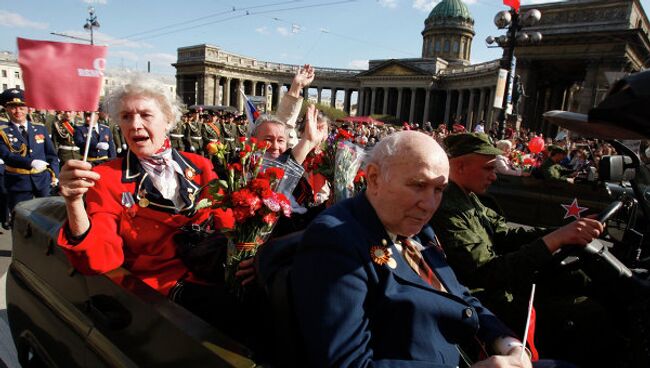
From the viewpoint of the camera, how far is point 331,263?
1.45 metres

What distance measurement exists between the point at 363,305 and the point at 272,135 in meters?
2.31

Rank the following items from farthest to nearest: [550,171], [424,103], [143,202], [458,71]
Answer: [424,103] < [458,71] < [550,171] < [143,202]

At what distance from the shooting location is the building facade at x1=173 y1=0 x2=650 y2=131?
32844 millimetres

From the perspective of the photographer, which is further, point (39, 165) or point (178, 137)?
point (178, 137)

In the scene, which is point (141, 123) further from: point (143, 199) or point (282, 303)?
point (282, 303)

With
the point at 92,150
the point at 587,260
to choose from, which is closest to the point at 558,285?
the point at 587,260

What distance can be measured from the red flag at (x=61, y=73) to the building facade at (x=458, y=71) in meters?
36.5

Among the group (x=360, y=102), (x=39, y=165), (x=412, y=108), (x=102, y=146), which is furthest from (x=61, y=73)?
(x=360, y=102)

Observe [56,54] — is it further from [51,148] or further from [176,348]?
[51,148]

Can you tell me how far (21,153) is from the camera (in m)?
5.75

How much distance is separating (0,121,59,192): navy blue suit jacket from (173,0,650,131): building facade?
116ft

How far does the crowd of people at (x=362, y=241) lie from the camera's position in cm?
147

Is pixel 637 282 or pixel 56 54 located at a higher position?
pixel 56 54

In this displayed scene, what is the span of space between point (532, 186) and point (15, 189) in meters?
8.41
